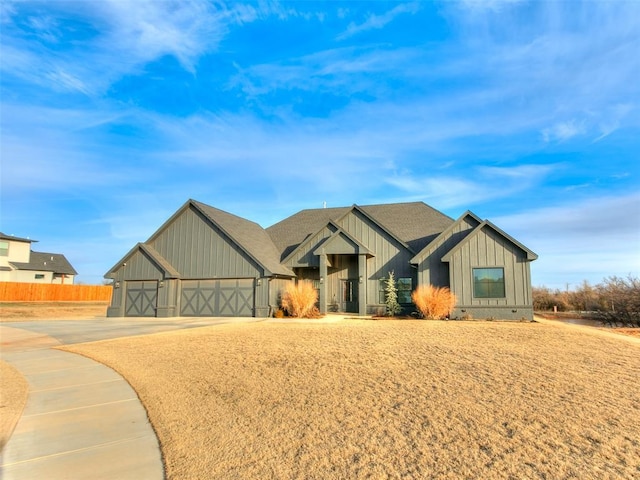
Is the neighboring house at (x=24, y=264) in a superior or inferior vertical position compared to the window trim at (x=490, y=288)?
superior

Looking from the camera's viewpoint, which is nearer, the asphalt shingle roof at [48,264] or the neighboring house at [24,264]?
the neighboring house at [24,264]

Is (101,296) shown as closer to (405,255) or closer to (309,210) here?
(309,210)

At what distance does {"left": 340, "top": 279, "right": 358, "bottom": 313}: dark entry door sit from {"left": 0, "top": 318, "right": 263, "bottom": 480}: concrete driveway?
56.3 feet

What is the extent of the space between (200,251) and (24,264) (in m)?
32.5

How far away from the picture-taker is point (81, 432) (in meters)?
5.63

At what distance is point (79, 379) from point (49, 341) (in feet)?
22.2

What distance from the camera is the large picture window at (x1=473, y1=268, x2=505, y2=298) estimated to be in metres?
20.6

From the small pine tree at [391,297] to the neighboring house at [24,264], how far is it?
138 ft

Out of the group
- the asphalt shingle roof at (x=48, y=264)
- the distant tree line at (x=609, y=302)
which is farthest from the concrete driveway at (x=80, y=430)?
the asphalt shingle roof at (x=48, y=264)

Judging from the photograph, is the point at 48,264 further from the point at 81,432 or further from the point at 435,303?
the point at 81,432

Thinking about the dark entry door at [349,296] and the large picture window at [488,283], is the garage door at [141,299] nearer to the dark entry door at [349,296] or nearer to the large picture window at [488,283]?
the dark entry door at [349,296]

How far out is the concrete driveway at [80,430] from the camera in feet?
14.8

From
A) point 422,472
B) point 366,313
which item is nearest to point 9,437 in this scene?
point 422,472

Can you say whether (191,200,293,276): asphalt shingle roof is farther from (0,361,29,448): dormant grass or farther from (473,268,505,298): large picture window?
(0,361,29,448): dormant grass
